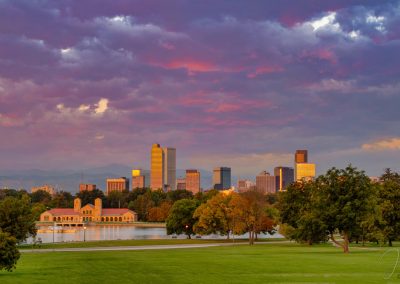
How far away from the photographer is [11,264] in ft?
127

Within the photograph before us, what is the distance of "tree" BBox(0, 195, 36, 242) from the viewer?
91.3 m

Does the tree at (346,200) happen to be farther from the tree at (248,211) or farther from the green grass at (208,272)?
the tree at (248,211)

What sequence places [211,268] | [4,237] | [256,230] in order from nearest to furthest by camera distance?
[4,237] < [211,268] < [256,230]

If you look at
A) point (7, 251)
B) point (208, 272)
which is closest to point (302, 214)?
point (208, 272)

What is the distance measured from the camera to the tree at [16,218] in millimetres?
91312

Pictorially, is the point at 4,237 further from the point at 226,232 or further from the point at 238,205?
the point at 226,232

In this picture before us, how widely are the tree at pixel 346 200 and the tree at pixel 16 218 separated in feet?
151

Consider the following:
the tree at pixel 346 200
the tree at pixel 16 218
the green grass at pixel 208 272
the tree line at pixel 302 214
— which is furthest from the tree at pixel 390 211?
the tree at pixel 16 218

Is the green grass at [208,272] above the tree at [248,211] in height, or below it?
below

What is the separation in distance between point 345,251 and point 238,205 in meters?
39.8

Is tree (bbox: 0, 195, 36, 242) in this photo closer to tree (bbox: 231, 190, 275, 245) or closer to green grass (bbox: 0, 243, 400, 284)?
tree (bbox: 231, 190, 275, 245)

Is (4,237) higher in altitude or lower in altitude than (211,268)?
higher

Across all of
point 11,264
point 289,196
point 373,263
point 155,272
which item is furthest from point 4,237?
point 289,196

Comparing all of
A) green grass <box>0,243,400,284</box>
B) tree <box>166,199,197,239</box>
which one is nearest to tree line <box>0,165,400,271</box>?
tree <box>166,199,197,239</box>
